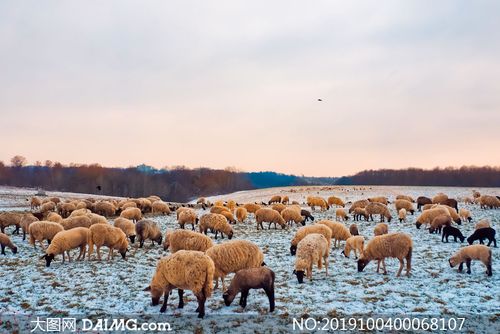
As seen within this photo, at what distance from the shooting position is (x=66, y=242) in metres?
13.5

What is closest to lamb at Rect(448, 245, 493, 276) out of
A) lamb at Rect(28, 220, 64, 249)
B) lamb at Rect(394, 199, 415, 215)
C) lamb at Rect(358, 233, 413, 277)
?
lamb at Rect(358, 233, 413, 277)

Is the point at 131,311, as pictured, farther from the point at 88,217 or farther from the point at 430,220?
the point at 430,220

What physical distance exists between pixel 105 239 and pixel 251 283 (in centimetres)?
795

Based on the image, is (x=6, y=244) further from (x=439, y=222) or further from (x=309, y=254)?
(x=439, y=222)

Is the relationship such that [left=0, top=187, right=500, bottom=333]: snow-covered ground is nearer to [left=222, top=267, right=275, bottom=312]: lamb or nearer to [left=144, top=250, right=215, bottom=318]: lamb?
[left=222, top=267, right=275, bottom=312]: lamb

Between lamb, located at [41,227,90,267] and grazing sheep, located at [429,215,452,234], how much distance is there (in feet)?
58.1

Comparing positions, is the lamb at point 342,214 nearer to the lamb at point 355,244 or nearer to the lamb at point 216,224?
the lamb at point 216,224

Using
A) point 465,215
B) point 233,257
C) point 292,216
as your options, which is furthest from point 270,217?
point 465,215

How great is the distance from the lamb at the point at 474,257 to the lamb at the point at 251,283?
7581 millimetres

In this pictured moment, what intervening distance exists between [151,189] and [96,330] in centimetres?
10111

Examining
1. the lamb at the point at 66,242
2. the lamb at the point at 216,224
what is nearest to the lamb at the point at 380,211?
the lamb at the point at 216,224

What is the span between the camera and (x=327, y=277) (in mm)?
11805

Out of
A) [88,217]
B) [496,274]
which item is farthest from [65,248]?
[496,274]

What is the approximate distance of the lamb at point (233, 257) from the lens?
33.6ft
